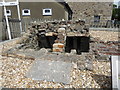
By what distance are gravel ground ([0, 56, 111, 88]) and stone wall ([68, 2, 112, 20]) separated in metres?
13.0

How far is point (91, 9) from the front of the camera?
49.4 ft

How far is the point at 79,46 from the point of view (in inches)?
229

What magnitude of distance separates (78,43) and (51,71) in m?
3.10

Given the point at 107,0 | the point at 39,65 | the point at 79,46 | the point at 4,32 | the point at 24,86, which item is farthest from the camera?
the point at 107,0

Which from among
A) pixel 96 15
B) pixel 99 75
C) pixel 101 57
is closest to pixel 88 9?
pixel 96 15

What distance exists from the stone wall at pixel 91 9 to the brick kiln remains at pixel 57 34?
10408 millimetres

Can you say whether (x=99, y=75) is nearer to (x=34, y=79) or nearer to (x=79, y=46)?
(x=34, y=79)

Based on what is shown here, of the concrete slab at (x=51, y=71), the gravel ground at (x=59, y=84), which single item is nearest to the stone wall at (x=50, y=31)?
the concrete slab at (x=51, y=71)

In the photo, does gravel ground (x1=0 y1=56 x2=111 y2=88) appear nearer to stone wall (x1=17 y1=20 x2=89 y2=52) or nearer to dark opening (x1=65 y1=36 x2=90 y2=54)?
stone wall (x1=17 y1=20 x2=89 y2=52)

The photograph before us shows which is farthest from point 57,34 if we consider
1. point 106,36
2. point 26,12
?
point 26,12

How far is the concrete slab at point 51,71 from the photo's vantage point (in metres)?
2.71

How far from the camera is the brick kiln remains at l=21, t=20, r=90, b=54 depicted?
5316 mm

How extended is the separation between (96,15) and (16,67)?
14.2m

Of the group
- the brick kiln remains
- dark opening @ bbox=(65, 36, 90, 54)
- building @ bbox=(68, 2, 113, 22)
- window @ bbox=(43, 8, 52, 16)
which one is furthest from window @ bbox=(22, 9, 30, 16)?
dark opening @ bbox=(65, 36, 90, 54)
